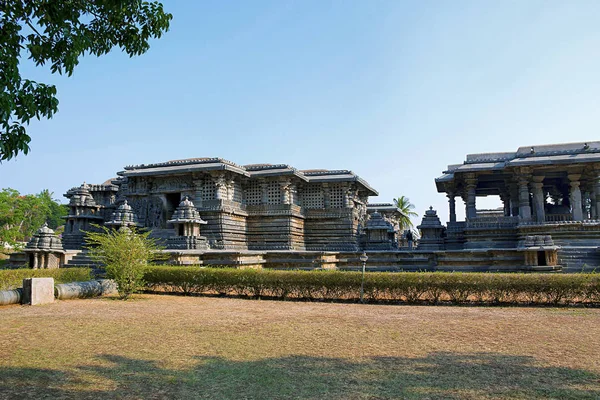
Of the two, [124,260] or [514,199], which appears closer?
[124,260]

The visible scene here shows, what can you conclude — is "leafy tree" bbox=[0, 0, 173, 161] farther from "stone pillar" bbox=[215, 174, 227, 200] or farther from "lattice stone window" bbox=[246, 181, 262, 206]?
"lattice stone window" bbox=[246, 181, 262, 206]

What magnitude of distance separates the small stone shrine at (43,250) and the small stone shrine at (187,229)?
528cm

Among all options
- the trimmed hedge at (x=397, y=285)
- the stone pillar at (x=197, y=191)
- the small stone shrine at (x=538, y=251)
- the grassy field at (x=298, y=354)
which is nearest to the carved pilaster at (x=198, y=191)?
the stone pillar at (x=197, y=191)

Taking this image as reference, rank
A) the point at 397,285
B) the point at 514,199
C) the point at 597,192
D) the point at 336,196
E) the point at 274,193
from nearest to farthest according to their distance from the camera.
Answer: the point at 397,285 → the point at 597,192 → the point at 514,199 → the point at 274,193 → the point at 336,196

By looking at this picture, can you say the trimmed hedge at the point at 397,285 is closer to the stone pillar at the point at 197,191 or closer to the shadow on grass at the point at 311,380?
the shadow on grass at the point at 311,380

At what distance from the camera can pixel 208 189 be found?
26.7 meters

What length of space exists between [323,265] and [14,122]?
14.7m

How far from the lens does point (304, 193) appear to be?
30.4 meters

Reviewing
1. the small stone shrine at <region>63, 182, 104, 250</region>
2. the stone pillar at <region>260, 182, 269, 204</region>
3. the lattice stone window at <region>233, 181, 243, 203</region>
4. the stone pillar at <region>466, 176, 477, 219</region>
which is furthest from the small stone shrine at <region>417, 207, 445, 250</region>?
the small stone shrine at <region>63, 182, 104, 250</region>

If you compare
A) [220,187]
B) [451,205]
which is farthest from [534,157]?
[220,187]

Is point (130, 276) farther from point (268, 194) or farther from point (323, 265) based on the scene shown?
point (268, 194)

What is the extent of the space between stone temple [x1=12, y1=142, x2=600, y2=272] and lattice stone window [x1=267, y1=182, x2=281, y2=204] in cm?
6

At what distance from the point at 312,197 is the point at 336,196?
1.69 metres

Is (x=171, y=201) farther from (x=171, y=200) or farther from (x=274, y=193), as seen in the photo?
(x=274, y=193)
